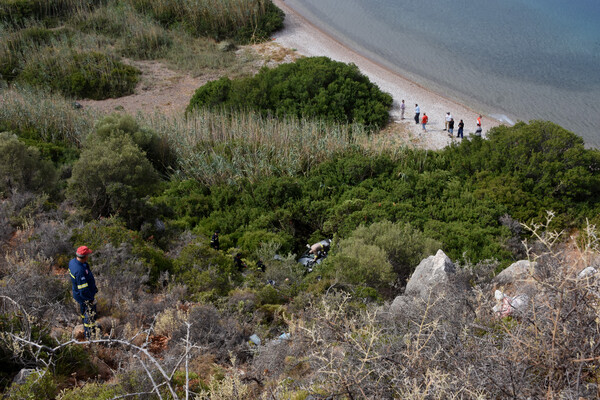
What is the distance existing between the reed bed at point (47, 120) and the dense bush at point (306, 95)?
3.42 metres

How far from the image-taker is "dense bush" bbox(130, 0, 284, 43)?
21250 millimetres

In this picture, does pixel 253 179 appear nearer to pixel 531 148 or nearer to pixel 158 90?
pixel 531 148

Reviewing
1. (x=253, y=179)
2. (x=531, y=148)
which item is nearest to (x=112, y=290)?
(x=253, y=179)

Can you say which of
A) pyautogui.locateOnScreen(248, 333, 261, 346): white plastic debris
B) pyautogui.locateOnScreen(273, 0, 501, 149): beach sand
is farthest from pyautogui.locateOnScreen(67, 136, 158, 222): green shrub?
pyautogui.locateOnScreen(273, 0, 501, 149): beach sand

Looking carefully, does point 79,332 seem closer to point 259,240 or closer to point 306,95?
point 259,240

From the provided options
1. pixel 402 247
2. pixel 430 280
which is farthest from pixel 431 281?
pixel 402 247

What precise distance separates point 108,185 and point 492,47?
58.1 ft

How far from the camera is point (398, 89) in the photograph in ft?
57.7

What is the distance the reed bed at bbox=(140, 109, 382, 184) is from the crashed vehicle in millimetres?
2217

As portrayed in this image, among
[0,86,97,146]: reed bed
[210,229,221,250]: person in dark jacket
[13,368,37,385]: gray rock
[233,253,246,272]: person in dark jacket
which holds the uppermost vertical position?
[0,86,97,146]: reed bed

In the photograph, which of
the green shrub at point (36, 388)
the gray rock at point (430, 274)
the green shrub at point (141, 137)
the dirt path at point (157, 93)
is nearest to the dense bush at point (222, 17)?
the dirt path at point (157, 93)

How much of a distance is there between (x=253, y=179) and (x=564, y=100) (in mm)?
12197

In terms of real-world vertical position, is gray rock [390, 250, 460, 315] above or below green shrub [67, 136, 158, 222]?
below

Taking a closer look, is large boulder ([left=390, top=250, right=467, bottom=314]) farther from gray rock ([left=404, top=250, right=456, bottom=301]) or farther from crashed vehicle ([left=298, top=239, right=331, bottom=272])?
crashed vehicle ([left=298, top=239, right=331, bottom=272])
